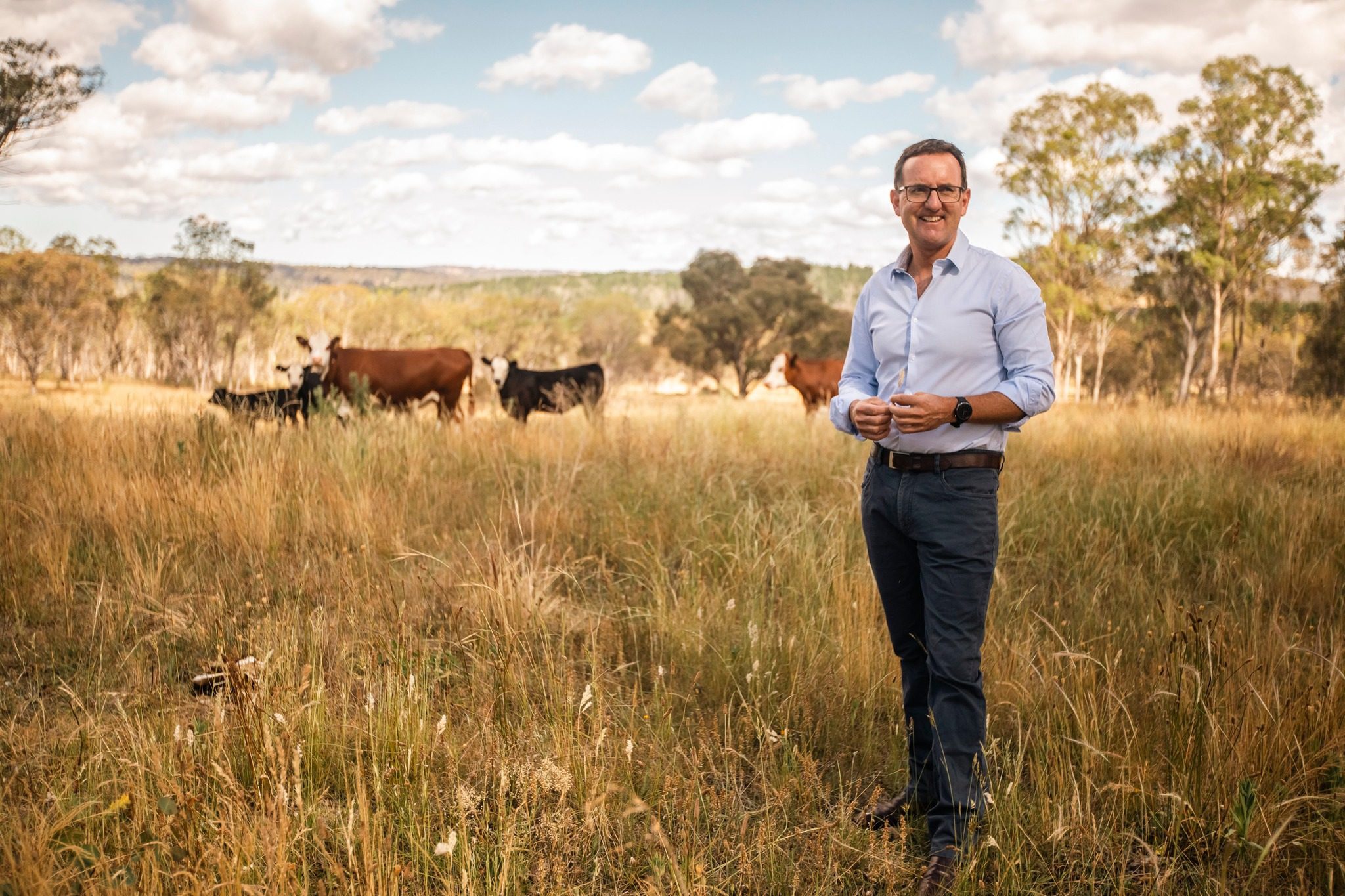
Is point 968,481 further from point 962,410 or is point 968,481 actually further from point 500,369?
point 500,369

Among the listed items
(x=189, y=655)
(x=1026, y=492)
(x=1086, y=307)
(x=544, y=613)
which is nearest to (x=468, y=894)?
(x=544, y=613)

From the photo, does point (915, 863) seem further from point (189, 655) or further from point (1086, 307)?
point (1086, 307)

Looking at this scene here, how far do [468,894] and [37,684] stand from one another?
2.83 m

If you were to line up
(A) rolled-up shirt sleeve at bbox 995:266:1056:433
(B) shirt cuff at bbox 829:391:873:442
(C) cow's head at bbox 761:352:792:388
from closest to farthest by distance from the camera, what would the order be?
(A) rolled-up shirt sleeve at bbox 995:266:1056:433 → (B) shirt cuff at bbox 829:391:873:442 → (C) cow's head at bbox 761:352:792:388

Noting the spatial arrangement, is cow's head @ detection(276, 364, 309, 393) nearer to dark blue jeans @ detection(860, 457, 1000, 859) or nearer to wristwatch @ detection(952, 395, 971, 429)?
dark blue jeans @ detection(860, 457, 1000, 859)

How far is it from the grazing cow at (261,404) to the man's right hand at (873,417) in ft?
24.1

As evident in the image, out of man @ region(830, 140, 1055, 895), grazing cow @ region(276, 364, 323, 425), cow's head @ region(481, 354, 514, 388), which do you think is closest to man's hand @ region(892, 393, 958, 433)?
man @ region(830, 140, 1055, 895)

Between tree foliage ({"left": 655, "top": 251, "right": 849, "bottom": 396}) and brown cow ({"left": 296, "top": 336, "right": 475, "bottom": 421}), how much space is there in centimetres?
3709

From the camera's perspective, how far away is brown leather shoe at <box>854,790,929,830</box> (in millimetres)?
3027

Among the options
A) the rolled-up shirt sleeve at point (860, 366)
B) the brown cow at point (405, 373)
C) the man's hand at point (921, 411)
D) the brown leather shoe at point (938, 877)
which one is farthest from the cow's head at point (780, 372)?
the brown leather shoe at point (938, 877)

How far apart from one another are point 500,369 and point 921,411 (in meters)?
12.5

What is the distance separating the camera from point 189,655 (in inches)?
168

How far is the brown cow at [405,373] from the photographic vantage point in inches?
520

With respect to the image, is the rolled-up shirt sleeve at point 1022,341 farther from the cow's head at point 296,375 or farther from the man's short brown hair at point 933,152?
the cow's head at point 296,375
